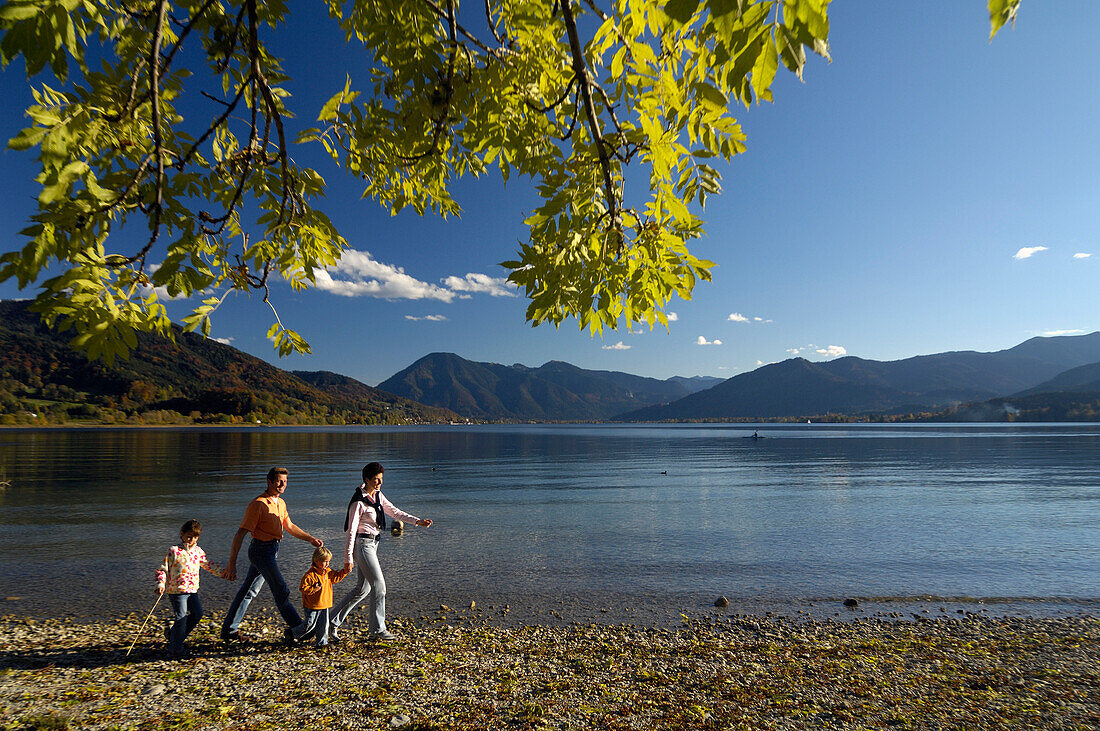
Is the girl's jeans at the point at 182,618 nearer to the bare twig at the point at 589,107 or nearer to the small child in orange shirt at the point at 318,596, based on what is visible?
the small child in orange shirt at the point at 318,596

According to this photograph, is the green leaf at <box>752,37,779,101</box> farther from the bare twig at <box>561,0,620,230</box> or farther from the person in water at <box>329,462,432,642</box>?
the person in water at <box>329,462,432,642</box>

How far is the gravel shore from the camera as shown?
263 inches

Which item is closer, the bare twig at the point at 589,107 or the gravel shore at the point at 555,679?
the bare twig at the point at 589,107

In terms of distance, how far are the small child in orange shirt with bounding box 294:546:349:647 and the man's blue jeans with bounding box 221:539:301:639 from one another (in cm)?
22

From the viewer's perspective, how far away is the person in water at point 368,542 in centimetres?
891

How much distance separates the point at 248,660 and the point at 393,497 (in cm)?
2547

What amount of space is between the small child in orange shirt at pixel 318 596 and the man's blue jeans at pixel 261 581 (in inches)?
8.7

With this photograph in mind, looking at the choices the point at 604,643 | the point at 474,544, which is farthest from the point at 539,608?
the point at 474,544

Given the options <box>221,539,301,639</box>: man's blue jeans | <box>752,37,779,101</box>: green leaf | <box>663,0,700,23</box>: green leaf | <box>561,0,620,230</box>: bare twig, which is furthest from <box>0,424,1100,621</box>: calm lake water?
<box>663,0,700,23</box>: green leaf

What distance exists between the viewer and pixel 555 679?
7.86 metres

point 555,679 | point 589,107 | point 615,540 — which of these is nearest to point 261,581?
point 555,679

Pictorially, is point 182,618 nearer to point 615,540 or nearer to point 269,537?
point 269,537

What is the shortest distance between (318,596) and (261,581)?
3.59 ft


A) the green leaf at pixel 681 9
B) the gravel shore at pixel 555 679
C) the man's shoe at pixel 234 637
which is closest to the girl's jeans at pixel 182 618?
the gravel shore at pixel 555 679
